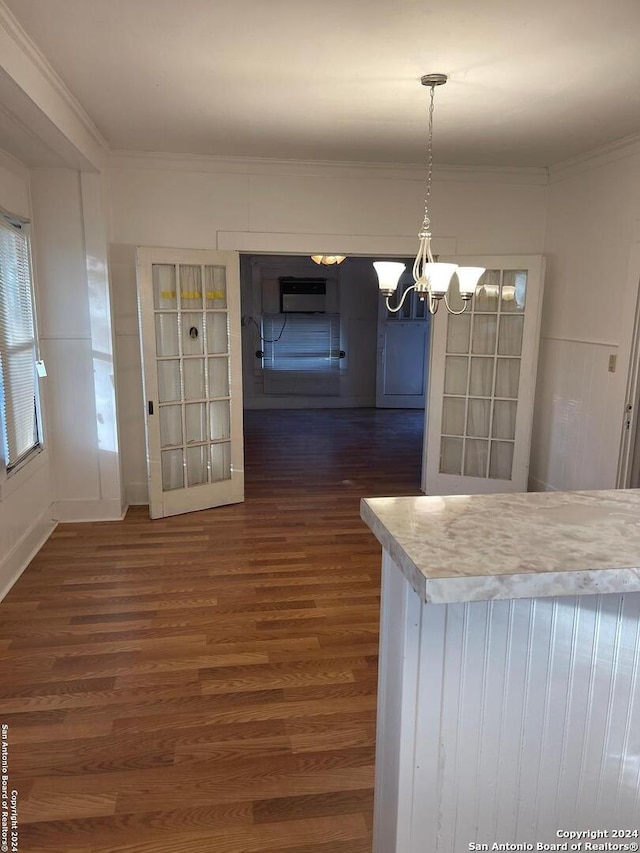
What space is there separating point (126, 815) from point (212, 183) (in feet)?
13.5

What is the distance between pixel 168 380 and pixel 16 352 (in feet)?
3.70

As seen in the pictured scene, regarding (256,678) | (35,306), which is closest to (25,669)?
(256,678)

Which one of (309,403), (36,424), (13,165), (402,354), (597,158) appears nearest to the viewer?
(13,165)

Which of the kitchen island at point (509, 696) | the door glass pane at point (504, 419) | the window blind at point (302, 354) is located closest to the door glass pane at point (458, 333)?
the door glass pane at point (504, 419)

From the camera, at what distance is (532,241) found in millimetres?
5098

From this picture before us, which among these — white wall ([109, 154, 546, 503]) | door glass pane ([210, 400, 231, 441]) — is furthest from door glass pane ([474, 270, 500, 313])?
door glass pane ([210, 400, 231, 441])

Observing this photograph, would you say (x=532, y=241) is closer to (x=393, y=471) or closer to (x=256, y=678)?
(x=393, y=471)

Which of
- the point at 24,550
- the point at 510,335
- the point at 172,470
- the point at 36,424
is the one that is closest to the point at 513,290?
the point at 510,335

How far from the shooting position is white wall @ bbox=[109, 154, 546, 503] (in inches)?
181

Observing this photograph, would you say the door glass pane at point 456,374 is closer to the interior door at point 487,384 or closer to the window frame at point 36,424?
the interior door at point 487,384

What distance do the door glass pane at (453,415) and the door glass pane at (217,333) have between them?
1.91 m

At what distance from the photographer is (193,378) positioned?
4738 millimetres

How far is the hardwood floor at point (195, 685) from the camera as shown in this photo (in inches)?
77.1

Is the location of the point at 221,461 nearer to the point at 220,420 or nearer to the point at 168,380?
the point at 220,420
